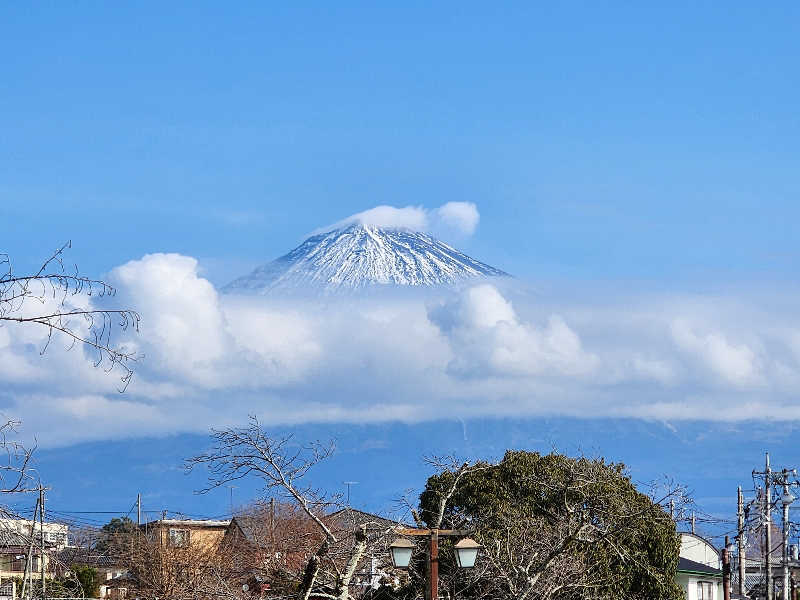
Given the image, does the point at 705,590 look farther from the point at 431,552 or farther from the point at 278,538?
the point at 431,552

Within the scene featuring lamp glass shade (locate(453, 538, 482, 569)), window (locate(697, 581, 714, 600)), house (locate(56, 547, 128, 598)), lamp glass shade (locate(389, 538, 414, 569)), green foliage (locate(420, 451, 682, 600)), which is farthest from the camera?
house (locate(56, 547, 128, 598))

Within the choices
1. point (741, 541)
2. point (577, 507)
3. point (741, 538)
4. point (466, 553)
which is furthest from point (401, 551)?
point (741, 538)

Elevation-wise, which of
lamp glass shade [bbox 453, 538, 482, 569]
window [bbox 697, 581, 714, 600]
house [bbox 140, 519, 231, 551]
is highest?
house [bbox 140, 519, 231, 551]

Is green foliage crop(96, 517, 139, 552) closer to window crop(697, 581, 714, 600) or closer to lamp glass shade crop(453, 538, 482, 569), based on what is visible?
window crop(697, 581, 714, 600)

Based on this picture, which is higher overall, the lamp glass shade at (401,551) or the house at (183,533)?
the house at (183,533)

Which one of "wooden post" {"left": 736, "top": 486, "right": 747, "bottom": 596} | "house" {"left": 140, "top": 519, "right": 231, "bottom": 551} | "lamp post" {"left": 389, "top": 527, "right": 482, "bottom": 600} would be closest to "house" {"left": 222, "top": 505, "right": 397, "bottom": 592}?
"house" {"left": 140, "top": 519, "right": 231, "bottom": 551}

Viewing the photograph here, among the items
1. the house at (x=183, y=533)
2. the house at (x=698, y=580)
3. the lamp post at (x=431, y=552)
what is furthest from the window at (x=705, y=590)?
the lamp post at (x=431, y=552)

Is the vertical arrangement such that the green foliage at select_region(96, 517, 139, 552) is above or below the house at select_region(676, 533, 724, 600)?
above

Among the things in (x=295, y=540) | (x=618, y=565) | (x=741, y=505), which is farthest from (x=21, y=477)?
(x=741, y=505)

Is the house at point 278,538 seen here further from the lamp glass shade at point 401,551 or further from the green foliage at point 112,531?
the lamp glass shade at point 401,551

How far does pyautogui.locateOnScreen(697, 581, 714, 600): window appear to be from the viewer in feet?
159

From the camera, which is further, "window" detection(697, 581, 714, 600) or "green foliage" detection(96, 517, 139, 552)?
"green foliage" detection(96, 517, 139, 552)

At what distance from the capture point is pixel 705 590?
4916cm

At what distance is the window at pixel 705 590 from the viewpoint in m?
48.5
